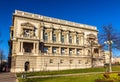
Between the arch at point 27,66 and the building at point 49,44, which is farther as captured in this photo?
the building at point 49,44

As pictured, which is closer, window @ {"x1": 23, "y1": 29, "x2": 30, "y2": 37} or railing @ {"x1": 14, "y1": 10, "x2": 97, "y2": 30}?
window @ {"x1": 23, "y1": 29, "x2": 30, "y2": 37}

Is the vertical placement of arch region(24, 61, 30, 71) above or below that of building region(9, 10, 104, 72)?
below

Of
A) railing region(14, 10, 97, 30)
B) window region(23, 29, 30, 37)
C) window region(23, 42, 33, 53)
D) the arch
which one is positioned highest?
railing region(14, 10, 97, 30)

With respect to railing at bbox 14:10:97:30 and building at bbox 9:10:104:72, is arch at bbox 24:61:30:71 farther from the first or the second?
railing at bbox 14:10:97:30

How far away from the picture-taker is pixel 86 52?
7162 cm

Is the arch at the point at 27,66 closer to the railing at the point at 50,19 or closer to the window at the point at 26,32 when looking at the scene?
the window at the point at 26,32

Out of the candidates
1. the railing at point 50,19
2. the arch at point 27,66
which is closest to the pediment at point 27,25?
the railing at point 50,19

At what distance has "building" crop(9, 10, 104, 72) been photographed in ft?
173

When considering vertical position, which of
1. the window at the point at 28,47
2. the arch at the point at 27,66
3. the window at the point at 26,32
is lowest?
the arch at the point at 27,66

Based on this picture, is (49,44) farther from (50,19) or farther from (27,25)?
(27,25)

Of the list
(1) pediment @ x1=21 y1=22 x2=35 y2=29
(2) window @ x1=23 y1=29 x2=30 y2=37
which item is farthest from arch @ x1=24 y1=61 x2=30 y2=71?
(1) pediment @ x1=21 y1=22 x2=35 y2=29

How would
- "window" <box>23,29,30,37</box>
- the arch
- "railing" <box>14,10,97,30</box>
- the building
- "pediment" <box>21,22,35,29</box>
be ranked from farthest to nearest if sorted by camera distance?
"railing" <box>14,10,97,30</box>
"window" <box>23,29,30,37</box>
"pediment" <box>21,22,35,29</box>
the building
the arch

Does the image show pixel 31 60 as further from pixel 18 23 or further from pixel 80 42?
pixel 80 42

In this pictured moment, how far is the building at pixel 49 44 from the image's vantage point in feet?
→ 173
